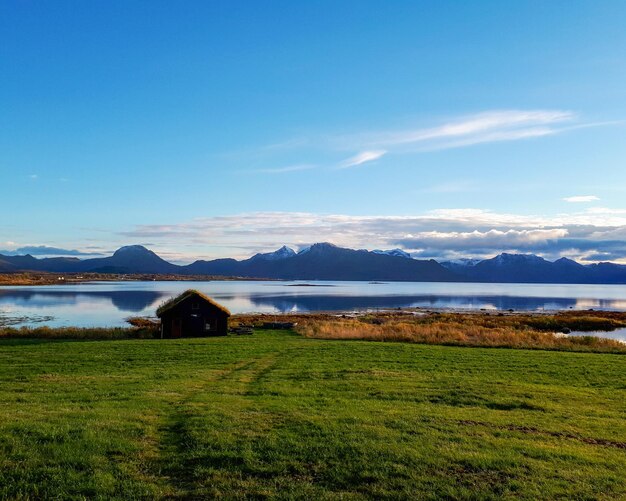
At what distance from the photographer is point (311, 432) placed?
40.7ft

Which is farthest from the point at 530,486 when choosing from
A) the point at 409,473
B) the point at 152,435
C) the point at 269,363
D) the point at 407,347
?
the point at 407,347

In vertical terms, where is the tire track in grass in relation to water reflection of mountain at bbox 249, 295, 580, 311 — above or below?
above

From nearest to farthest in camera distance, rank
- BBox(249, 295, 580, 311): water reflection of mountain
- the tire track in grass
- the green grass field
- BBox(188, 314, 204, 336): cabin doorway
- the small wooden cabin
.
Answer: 1. the green grass field
2. the tire track in grass
3. the small wooden cabin
4. BBox(188, 314, 204, 336): cabin doorway
5. BBox(249, 295, 580, 311): water reflection of mountain

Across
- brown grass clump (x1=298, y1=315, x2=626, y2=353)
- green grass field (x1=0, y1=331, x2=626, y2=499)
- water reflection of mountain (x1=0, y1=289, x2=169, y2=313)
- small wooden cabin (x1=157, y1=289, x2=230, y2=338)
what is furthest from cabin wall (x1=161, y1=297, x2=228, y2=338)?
water reflection of mountain (x1=0, y1=289, x2=169, y2=313)

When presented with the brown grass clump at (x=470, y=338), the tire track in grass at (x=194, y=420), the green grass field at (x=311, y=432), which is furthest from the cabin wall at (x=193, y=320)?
the tire track in grass at (x=194, y=420)

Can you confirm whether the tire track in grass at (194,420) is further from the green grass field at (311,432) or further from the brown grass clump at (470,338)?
the brown grass clump at (470,338)

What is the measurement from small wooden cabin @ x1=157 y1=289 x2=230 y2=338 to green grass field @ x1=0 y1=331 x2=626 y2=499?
20021 millimetres

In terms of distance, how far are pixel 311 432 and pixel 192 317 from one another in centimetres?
3500

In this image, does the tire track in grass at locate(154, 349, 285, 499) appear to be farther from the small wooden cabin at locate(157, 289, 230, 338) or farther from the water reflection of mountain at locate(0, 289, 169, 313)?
the water reflection of mountain at locate(0, 289, 169, 313)

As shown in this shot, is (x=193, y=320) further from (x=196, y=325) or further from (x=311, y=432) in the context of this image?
(x=311, y=432)

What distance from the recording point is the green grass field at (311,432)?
936 centimetres

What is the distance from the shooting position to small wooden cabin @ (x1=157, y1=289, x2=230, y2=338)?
44.8m

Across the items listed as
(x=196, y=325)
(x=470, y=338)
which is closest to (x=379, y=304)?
(x=196, y=325)

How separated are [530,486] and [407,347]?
25.2 m
